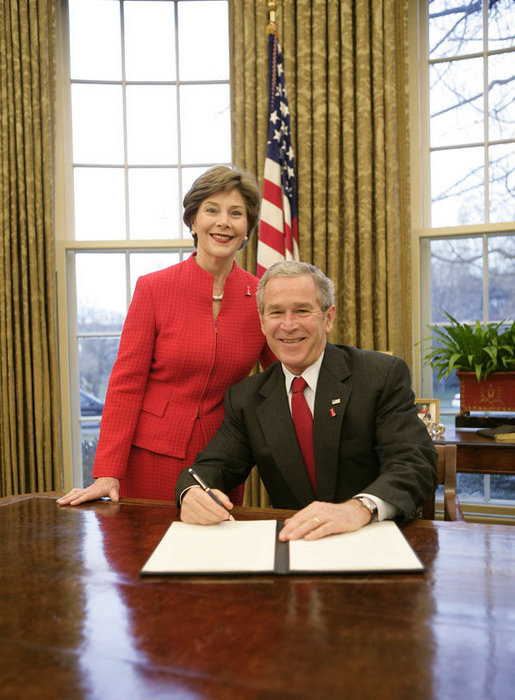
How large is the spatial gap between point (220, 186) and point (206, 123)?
2276 mm

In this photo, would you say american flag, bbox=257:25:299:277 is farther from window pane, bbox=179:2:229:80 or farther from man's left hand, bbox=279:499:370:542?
man's left hand, bbox=279:499:370:542

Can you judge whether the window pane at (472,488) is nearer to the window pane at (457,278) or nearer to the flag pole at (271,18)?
the window pane at (457,278)

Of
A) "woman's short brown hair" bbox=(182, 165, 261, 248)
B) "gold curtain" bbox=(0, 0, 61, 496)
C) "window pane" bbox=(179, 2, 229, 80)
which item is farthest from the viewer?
"window pane" bbox=(179, 2, 229, 80)

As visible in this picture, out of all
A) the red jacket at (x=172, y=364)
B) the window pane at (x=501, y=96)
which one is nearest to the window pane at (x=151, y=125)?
the window pane at (x=501, y=96)

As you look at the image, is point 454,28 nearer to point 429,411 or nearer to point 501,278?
point 501,278

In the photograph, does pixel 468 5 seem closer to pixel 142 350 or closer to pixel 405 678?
pixel 142 350

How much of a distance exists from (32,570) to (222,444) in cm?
70

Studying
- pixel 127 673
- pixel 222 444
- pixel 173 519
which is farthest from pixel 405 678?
pixel 222 444

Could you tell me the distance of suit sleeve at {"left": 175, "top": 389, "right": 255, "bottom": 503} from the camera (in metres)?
1.60

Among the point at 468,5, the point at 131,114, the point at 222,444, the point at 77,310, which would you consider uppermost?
the point at 468,5

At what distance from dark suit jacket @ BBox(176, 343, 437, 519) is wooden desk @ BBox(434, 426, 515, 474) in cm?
120

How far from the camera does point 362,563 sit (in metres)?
1.01

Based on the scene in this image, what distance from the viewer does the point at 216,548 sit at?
3.70ft

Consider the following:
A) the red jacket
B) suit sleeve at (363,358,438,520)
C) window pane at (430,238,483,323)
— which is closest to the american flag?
window pane at (430,238,483,323)
